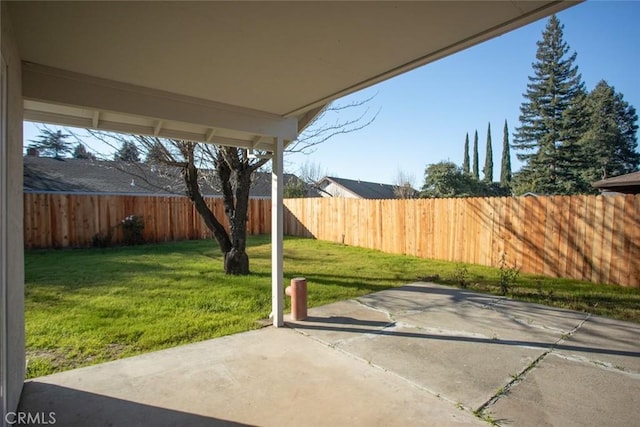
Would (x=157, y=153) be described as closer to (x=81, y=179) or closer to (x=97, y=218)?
(x=97, y=218)

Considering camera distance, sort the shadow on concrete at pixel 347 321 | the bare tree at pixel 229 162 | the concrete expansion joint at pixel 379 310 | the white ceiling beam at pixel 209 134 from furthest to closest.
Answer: the bare tree at pixel 229 162 < the concrete expansion joint at pixel 379 310 < the shadow on concrete at pixel 347 321 < the white ceiling beam at pixel 209 134

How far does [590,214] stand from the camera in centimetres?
677

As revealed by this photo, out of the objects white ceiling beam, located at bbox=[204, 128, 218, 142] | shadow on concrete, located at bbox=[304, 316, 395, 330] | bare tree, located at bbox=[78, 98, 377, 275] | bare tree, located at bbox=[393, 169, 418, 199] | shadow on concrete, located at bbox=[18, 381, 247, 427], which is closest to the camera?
shadow on concrete, located at bbox=[18, 381, 247, 427]

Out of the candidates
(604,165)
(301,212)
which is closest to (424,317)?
(301,212)

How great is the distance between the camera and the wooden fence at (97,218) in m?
10.4

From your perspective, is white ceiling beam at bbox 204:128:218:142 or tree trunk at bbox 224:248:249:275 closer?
white ceiling beam at bbox 204:128:218:142

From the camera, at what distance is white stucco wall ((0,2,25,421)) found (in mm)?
Result: 1968

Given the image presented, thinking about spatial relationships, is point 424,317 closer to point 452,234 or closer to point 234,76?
point 234,76

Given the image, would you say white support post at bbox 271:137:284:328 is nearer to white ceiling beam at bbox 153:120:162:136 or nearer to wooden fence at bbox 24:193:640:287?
white ceiling beam at bbox 153:120:162:136

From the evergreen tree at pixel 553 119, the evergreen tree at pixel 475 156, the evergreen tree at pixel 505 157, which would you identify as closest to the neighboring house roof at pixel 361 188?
the evergreen tree at pixel 553 119

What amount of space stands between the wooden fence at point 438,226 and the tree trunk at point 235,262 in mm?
5497

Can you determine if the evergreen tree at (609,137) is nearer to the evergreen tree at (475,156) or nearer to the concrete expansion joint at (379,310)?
the evergreen tree at (475,156)

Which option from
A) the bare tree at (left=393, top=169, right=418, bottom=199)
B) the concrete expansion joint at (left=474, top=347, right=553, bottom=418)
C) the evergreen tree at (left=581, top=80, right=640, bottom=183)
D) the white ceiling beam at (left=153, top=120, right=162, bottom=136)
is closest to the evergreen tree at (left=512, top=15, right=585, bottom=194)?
the evergreen tree at (left=581, top=80, right=640, bottom=183)

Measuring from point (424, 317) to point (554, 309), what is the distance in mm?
2140
